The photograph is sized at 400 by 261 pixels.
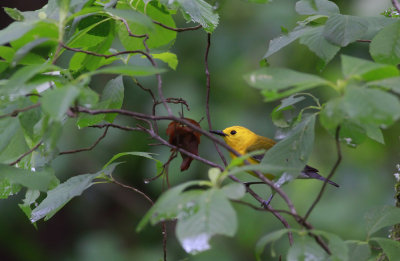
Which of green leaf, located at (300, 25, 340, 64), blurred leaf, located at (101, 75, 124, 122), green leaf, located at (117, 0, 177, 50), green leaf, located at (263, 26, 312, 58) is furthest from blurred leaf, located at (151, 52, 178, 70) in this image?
green leaf, located at (300, 25, 340, 64)

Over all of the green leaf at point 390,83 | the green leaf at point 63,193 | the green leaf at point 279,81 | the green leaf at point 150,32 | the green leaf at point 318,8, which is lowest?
the green leaf at point 63,193

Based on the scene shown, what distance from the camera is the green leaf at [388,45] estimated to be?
121cm

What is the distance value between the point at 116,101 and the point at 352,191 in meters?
2.52

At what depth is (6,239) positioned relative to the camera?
4.58 metres

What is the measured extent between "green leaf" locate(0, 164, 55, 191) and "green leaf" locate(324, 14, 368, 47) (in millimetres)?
647

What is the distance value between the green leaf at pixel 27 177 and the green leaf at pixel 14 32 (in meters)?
0.25

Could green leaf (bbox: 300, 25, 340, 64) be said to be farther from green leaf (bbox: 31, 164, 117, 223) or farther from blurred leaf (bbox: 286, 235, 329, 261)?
green leaf (bbox: 31, 164, 117, 223)

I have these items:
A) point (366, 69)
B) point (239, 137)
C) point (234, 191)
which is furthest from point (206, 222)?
point (239, 137)

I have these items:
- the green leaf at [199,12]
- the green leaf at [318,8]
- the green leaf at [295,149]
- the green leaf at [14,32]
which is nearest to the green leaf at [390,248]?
the green leaf at [295,149]

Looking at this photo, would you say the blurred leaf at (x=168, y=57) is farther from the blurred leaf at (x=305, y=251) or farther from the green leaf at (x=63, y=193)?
the blurred leaf at (x=305, y=251)

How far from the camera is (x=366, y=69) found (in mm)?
898

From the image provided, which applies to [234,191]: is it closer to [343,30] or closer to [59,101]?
[59,101]

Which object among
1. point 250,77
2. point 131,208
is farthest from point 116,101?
point 131,208

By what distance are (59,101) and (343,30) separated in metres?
0.64
